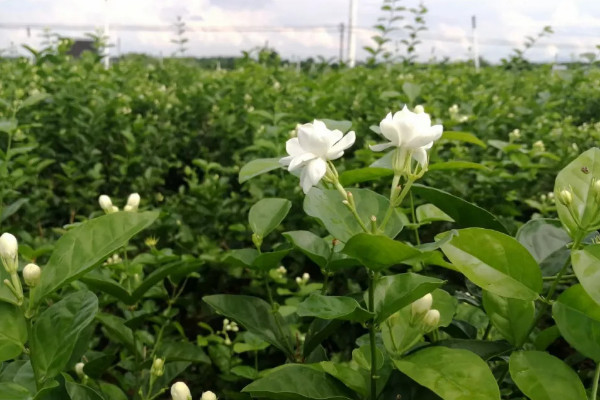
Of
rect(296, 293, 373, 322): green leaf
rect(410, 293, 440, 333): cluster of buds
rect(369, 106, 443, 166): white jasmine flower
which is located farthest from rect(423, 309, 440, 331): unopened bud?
rect(369, 106, 443, 166): white jasmine flower

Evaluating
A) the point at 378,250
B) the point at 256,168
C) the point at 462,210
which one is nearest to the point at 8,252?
the point at 256,168

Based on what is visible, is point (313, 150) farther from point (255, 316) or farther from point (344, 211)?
Answer: point (255, 316)

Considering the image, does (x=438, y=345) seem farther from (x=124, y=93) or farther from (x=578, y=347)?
(x=124, y=93)

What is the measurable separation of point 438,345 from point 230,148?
2.45 m

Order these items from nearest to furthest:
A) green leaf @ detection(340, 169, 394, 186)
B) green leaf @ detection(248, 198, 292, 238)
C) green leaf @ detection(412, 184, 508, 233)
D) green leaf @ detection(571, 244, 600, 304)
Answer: green leaf @ detection(571, 244, 600, 304) < green leaf @ detection(412, 184, 508, 233) < green leaf @ detection(340, 169, 394, 186) < green leaf @ detection(248, 198, 292, 238)

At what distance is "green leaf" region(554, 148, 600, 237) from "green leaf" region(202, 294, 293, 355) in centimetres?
47

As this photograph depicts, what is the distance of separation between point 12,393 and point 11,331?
75mm

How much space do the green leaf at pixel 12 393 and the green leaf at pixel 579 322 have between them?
0.61 m

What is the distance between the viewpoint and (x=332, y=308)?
0.71 metres

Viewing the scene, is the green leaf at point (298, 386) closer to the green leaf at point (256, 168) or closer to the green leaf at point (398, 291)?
the green leaf at point (398, 291)

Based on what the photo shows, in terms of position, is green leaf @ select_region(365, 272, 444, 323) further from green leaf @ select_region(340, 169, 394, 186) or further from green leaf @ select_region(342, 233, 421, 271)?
green leaf @ select_region(340, 169, 394, 186)

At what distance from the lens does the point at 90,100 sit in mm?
3189

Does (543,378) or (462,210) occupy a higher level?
(462,210)

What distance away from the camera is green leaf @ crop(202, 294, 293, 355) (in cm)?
96
